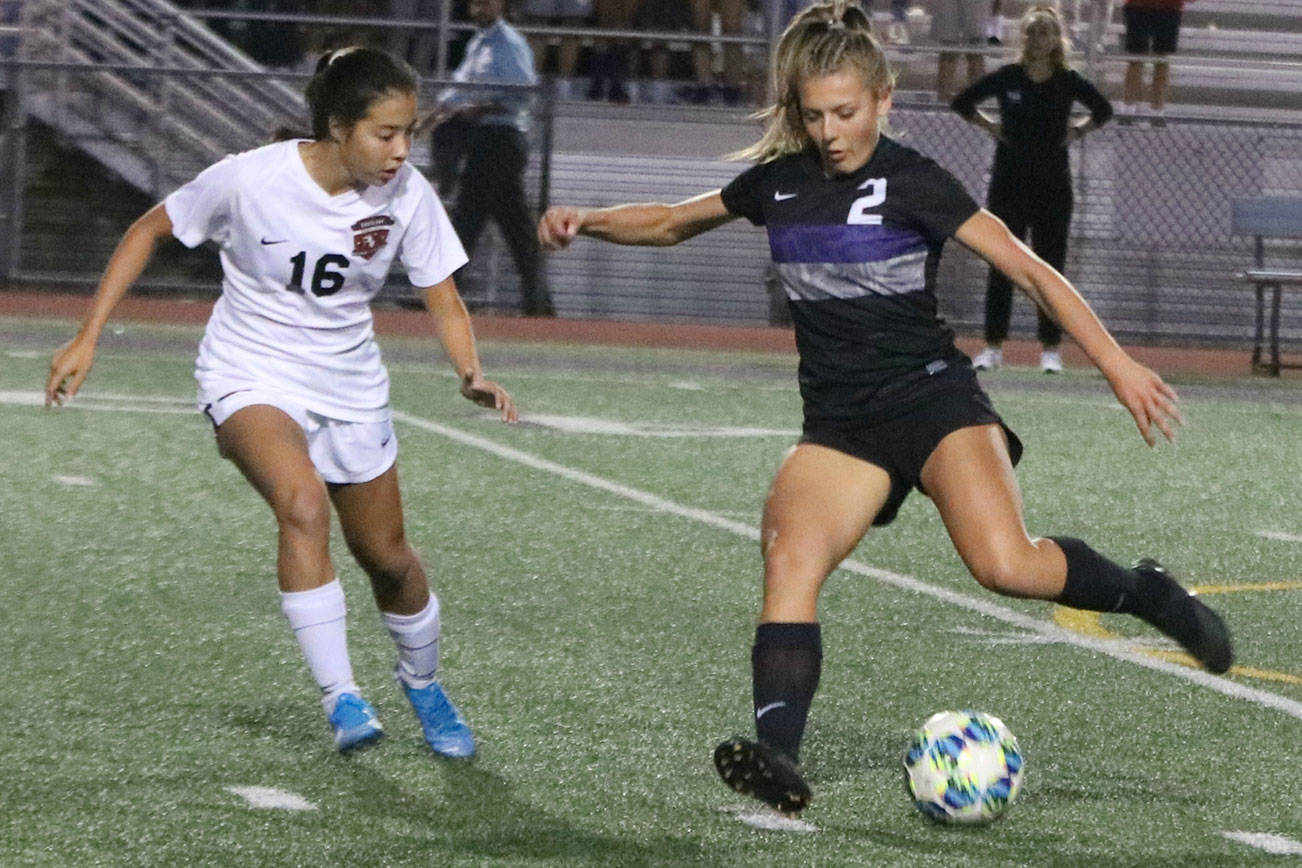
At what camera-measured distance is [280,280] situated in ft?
16.8

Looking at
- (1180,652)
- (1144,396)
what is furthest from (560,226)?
(1180,652)

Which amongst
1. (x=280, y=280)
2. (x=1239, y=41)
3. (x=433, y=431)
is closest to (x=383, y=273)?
(x=280, y=280)

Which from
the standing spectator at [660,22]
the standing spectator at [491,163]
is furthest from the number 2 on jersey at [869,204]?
the standing spectator at [660,22]

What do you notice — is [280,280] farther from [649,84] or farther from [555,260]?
[649,84]

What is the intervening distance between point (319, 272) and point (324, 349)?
18cm

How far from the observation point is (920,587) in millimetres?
7562

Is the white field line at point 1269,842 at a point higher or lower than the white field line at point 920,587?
higher

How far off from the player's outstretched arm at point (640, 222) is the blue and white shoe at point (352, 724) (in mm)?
1148

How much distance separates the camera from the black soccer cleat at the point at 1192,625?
5.29 meters

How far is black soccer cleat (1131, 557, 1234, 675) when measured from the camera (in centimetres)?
529

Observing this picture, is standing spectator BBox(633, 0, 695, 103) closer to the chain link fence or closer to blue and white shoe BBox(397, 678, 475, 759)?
the chain link fence

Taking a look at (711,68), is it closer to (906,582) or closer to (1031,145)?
(1031,145)

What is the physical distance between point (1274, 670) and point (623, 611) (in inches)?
77.2

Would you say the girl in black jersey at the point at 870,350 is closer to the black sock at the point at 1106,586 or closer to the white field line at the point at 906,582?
the black sock at the point at 1106,586
